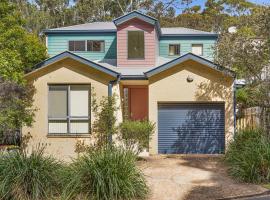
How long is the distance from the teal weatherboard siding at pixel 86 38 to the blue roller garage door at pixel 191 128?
6.12 m

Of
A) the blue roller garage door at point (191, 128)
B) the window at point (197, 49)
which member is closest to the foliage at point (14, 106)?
the blue roller garage door at point (191, 128)

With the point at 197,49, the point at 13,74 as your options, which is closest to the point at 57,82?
the point at 13,74

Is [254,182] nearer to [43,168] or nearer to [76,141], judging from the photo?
[43,168]

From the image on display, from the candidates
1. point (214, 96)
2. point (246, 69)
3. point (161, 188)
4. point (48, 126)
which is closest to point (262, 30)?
point (246, 69)

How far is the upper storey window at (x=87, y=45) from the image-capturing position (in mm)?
24561

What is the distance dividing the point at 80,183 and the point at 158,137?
9.25 meters

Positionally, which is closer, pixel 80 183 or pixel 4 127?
pixel 80 183

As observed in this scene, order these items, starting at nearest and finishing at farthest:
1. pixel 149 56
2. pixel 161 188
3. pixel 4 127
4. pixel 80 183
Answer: pixel 80 183 → pixel 161 188 → pixel 4 127 → pixel 149 56

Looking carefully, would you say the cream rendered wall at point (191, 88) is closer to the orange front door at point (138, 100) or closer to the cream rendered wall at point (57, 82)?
the cream rendered wall at point (57, 82)

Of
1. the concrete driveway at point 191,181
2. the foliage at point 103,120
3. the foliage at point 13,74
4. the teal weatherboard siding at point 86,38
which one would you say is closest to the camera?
the concrete driveway at point 191,181

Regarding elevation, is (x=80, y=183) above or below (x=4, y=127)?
below

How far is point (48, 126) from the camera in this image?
61.9 feet

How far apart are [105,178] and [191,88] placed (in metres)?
9.66

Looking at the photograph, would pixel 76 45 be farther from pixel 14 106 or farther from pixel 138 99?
pixel 14 106
